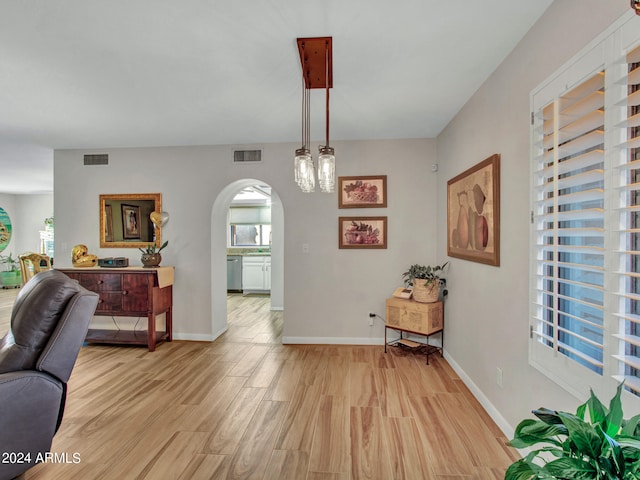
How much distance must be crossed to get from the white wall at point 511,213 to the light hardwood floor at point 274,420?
1.11 ft

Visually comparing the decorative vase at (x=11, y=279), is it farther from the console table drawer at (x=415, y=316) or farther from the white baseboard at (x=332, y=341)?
the console table drawer at (x=415, y=316)

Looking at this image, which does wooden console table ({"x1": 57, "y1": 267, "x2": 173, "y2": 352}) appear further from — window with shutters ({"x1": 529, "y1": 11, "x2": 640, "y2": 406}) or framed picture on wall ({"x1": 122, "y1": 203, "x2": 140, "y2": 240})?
window with shutters ({"x1": 529, "y1": 11, "x2": 640, "y2": 406})

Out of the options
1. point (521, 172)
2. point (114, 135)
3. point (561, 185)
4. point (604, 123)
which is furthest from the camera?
point (114, 135)

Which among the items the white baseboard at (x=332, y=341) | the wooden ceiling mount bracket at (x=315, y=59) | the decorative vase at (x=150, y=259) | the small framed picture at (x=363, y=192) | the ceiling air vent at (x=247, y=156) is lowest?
the white baseboard at (x=332, y=341)

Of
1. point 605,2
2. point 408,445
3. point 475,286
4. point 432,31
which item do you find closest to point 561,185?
point 605,2

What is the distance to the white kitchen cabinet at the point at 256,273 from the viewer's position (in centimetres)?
738

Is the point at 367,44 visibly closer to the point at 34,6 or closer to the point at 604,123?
the point at 604,123

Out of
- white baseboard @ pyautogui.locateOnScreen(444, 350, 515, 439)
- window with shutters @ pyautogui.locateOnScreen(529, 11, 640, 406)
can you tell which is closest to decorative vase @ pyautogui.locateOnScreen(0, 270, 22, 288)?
white baseboard @ pyautogui.locateOnScreen(444, 350, 515, 439)

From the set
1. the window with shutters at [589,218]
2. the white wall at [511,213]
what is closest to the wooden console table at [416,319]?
the white wall at [511,213]

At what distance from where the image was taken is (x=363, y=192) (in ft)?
12.9

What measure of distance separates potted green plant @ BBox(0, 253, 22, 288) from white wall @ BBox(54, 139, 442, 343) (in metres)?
5.84

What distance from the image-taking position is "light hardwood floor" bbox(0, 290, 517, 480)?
6.03 feet

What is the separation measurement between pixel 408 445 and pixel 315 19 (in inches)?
105

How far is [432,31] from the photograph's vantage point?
6.15 feet
